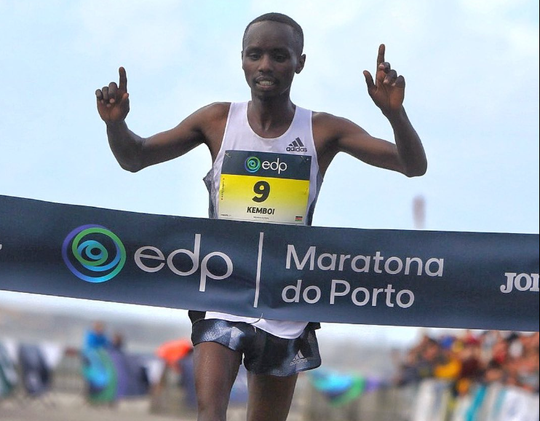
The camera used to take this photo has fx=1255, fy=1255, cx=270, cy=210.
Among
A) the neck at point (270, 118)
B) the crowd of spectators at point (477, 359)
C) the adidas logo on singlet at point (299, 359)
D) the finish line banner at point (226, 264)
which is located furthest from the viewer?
the crowd of spectators at point (477, 359)

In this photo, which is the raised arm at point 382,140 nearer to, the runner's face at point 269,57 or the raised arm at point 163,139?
the runner's face at point 269,57

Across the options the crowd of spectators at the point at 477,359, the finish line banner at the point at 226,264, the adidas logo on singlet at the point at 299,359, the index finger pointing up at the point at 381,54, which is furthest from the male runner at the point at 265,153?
the crowd of spectators at the point at 477,359

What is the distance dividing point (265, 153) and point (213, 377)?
40.0 inches

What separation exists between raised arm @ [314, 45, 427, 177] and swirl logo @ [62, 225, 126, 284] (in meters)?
1.00

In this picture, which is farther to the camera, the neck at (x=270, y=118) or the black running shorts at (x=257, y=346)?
the neck at (x=270, y=118)

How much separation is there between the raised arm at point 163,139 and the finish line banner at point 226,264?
0.96 ft

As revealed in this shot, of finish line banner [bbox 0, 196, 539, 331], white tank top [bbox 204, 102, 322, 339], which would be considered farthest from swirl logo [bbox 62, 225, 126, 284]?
white tank top [bbox 204, 102, 322, 339]

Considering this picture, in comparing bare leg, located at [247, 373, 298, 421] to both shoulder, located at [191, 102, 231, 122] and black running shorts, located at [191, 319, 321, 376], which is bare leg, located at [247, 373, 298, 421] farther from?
shoulder, located at [191, 102, 231, 122]

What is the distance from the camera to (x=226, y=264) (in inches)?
222

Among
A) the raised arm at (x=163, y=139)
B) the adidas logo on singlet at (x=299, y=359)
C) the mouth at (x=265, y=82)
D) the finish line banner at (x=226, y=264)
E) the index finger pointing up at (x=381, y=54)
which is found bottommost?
the adidas logo on singlet at (x=299, y=359)

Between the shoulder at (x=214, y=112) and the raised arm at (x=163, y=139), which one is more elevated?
the shoulder at (x=214, y=112)

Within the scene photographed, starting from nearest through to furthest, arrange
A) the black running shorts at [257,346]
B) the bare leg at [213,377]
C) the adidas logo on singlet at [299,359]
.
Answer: the bare leg at [213,377]
the black running shorts at [257,346]
the adidas logo on singlet at [299,359]

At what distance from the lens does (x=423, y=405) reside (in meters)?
15.2

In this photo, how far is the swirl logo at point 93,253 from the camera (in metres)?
5.61
